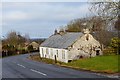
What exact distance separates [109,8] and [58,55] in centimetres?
2945

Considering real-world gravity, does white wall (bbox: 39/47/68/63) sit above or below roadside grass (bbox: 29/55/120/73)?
above

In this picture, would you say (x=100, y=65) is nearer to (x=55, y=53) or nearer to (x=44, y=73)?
(x=44, y=73)

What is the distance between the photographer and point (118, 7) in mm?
31969

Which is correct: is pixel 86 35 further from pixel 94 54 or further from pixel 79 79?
pixel 79 79

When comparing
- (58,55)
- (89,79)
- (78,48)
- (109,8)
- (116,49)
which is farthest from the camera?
(58,55)

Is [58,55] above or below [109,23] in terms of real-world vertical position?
below

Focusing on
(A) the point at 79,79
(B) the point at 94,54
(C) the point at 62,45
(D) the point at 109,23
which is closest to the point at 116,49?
(B) the point at 94,54

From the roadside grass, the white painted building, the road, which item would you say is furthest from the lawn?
the white painted building

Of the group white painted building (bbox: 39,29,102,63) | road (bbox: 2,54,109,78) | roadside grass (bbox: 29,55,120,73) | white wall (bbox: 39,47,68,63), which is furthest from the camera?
white wall (bbox: 39,47,68,63)

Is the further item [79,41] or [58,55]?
[58,55]

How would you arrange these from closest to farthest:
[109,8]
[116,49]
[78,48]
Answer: [109,8] < [116,49] < [78,48]

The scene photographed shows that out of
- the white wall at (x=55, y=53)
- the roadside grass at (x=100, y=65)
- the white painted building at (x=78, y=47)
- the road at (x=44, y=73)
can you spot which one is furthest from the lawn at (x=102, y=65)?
the white wall at (x=55, y=53)

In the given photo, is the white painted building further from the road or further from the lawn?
the road

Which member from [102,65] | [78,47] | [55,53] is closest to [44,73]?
[102,65]
